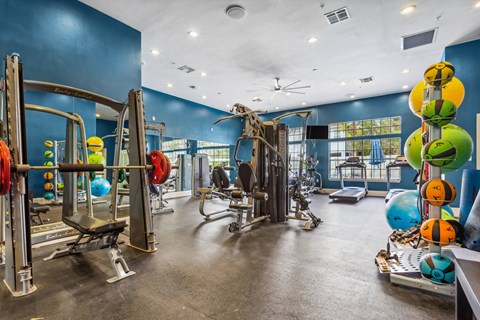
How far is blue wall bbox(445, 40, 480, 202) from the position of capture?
4984mm

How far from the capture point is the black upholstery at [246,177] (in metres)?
3.87

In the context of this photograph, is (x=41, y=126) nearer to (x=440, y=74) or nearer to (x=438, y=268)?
(x=440, y=74)

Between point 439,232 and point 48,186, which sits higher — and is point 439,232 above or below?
below

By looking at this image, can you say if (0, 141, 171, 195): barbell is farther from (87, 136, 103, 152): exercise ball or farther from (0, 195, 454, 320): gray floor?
(87, 136, 103, 152): exercise ball

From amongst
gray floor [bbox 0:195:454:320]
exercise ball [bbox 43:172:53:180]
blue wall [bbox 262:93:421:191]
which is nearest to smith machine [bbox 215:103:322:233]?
gray floor [bbox 0:195:454:320]

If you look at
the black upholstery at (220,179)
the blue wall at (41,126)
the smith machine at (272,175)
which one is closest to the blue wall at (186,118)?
the blue wall at (41,126)

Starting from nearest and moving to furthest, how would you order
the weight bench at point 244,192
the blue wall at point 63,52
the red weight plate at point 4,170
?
1. the red weight plate at point 4,170
2. the blue wall at point 63,52
3. the weight bench at point 244,192

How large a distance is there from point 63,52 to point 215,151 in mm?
8096

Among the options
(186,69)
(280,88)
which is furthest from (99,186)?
(280,88)

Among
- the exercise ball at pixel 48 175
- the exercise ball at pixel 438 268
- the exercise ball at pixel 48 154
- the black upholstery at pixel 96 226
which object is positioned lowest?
the exercise ball at pixel 438 268

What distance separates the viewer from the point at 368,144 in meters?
9.47

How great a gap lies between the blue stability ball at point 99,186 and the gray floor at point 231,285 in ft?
4.80

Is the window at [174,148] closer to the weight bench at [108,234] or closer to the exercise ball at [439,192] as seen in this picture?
the weight bench at [108,234]

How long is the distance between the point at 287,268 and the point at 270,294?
1.87 ft
